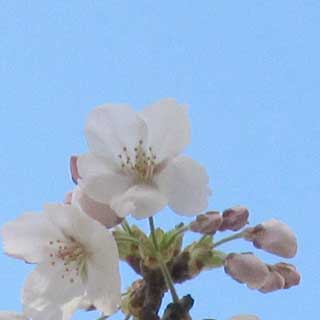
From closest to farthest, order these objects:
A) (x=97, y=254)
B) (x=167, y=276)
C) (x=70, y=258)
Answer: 1. (x=167, y=276)
2. (x=97, y=254)
3. (x=70, y=258)

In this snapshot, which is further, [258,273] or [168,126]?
[168,126]

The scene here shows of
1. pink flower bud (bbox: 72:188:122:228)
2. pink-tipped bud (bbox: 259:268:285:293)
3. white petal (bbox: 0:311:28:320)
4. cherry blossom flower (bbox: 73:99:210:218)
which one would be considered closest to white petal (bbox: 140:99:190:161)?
cherry blossom flower (bbox: 73:99:210:218)

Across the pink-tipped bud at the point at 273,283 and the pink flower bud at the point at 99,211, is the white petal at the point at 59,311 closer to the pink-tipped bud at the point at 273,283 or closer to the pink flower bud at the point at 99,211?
the pink flower bud at the point at 99,211

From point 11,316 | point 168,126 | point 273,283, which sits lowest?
point 273,283

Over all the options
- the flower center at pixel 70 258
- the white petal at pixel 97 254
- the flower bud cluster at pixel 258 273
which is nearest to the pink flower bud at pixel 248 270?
the flower bud cluster at pixel 258 273

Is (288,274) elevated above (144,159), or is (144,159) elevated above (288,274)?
(144,159)

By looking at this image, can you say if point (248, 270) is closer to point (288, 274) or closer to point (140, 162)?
point (288, 274)

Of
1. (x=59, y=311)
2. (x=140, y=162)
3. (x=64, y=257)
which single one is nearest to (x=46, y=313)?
(x=59, y=311)

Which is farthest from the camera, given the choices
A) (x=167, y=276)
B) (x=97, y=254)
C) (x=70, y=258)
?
(x=70, y=258)

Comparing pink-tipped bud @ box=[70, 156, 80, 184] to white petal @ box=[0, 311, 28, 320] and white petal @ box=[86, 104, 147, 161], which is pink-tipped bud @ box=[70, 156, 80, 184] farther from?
white petal @ box=[0, 311, 28, 320]

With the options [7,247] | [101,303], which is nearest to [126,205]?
[101,303]
